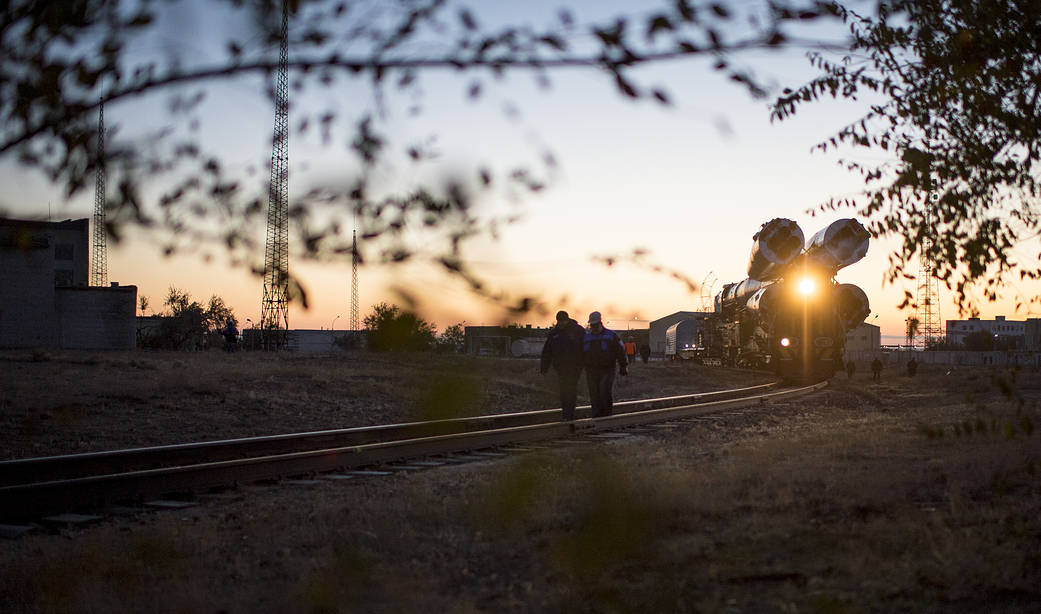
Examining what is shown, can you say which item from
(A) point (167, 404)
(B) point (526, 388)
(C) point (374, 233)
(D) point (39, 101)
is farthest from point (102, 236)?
(B) point (526, 388)

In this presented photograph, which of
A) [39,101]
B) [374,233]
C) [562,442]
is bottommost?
[562,442]

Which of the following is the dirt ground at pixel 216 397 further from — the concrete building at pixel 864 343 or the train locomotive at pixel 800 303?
the concrete building at pixel 864 343

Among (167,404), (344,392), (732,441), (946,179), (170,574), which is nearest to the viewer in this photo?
(170,574)

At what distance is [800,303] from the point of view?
30.9 metres

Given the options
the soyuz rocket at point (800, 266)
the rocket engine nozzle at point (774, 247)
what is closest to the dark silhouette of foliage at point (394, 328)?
the soyuz rocket at point (800, 266)

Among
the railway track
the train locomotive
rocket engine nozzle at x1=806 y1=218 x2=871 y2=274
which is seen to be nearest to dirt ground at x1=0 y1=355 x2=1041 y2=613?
the railway track

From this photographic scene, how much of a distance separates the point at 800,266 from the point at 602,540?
26.7 m

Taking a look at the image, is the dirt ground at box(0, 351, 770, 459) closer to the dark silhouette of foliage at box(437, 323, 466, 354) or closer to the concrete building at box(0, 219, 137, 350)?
the dark silhouette of foliage at box(437, 323, 466, 354)

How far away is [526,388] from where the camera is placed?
26312mm

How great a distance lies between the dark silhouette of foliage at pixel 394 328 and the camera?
3270 millimetres

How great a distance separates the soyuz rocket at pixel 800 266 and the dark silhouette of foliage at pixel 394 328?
26378mm

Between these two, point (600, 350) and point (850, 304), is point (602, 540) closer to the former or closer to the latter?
point (600, 350)

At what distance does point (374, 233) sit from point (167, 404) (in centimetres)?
1428

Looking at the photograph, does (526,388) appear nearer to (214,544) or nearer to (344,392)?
(344,392)
